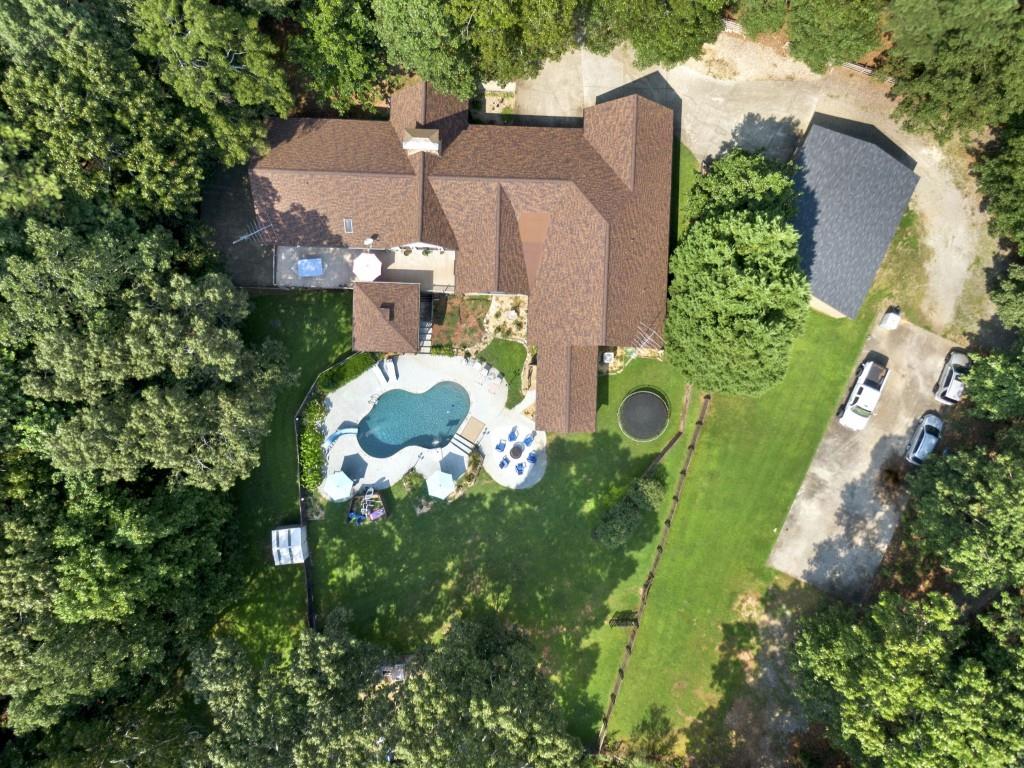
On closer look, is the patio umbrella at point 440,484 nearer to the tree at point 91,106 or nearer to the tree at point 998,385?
the tree at point 91,106

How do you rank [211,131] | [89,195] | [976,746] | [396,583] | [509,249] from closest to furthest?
1. [976,746]
2. [89,195]
3. [211,131]
4. [509,249]
5. [396,583]

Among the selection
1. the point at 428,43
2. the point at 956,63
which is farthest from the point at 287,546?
the point at 956,63

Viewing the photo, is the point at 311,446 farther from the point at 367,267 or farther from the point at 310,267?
the point at 367,267

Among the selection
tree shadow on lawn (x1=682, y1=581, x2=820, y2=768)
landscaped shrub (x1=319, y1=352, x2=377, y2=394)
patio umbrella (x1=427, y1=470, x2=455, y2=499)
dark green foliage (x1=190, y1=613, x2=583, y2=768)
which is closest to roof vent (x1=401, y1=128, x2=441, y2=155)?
landscaped shrub (x1=319, y1=352, x2=377, y2=394)

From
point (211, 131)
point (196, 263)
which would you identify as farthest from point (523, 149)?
point (196, 263)

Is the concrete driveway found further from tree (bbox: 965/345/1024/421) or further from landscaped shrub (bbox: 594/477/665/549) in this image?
landscaped shrub (bbox: 594/477/665/549)

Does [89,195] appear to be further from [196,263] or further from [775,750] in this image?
[775,750]
